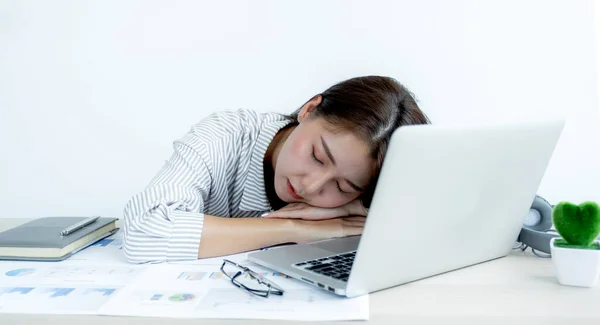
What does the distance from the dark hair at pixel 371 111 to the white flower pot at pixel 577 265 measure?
0.39m

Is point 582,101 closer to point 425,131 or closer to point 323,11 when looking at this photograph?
point 323,11

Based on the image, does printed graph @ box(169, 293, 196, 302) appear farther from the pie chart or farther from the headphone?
the headphone

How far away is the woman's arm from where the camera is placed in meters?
Result: 0.97

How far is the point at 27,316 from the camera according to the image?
2.19 ft

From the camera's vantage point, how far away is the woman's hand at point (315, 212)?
1108 millimetres

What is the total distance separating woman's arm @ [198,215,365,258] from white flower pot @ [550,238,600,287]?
407 mm

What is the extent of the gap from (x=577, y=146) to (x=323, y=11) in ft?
3.19

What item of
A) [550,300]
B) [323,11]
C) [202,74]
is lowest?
[550,300]

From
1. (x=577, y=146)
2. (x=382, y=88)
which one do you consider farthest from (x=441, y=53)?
(x=382, y=88)

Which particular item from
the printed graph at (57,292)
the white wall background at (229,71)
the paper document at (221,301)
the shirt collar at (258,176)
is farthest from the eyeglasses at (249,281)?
the white wall background at (229,71)

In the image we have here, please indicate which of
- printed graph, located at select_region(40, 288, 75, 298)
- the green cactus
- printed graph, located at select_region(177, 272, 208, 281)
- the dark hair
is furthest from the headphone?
printed graph, located at select_region(40, 288, 75, 298)

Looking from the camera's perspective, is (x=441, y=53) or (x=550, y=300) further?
(x=441, y=53)

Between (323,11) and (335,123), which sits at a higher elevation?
(323,11)

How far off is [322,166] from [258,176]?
29cm
